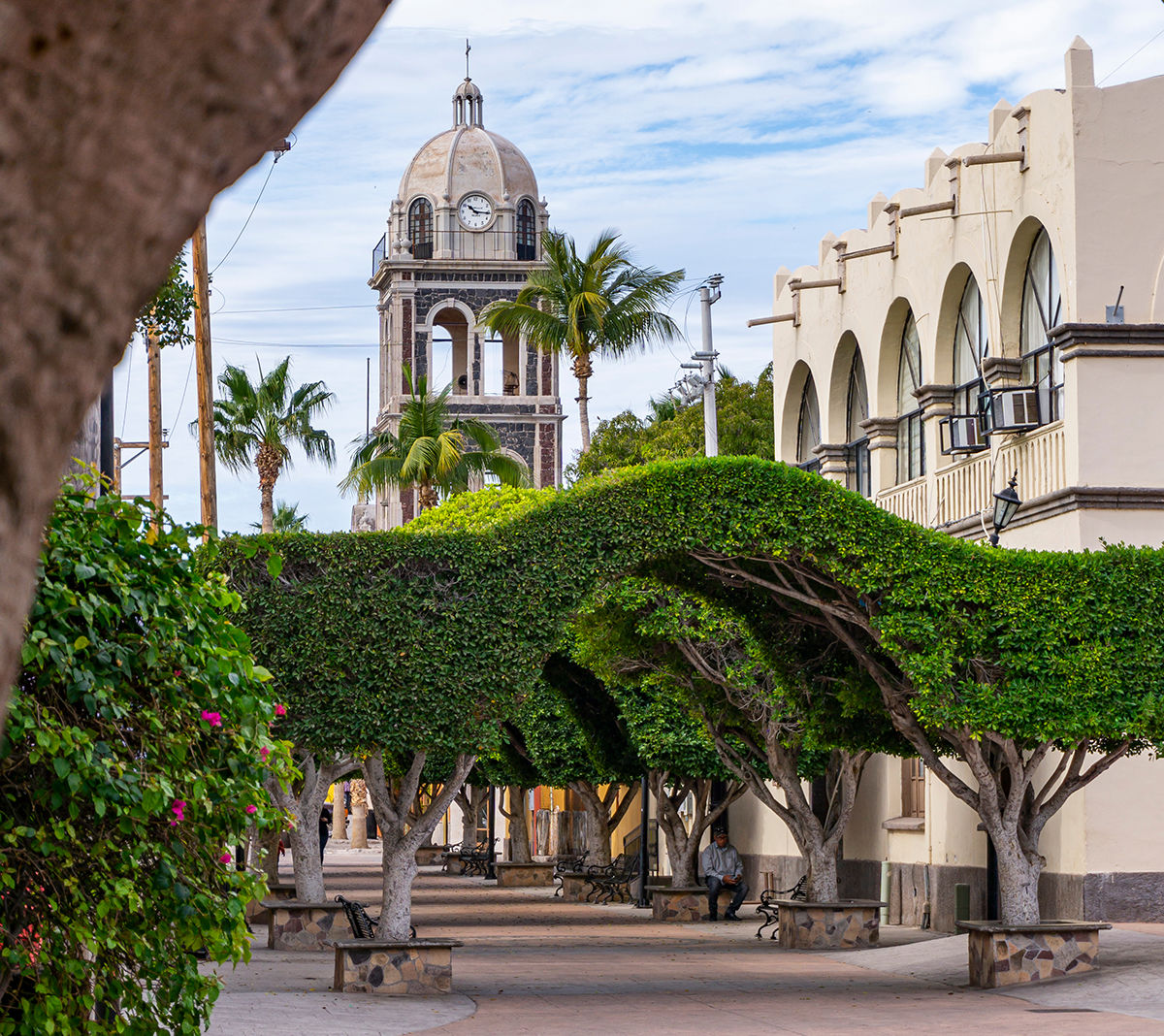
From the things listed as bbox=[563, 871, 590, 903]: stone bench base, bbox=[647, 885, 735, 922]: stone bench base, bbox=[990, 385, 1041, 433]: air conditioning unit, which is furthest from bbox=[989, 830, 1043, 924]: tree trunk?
bbox=[563, 871, 590, 903]: stone bench base

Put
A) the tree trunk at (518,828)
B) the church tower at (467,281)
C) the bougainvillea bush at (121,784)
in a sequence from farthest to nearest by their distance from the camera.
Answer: the church tower at (467,281) → the tree trunk at (518,828) → the bougainvillea bush at (121,784)

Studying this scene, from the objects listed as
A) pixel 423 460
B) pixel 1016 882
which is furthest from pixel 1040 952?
pixel 423 460

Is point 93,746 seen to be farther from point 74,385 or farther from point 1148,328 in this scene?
point 1148,328

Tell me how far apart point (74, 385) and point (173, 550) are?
646 centimetres

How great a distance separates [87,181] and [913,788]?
27.5 metres

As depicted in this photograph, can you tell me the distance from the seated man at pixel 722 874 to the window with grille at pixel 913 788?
11.7ft

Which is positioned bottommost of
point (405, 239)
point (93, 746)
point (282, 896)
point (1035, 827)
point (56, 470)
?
point (282, 896)

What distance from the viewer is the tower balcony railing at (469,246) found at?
67.1 m

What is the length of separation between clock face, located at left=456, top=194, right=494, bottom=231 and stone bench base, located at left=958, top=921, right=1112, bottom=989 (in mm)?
53039

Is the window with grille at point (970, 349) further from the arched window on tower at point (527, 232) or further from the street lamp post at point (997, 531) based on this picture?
the arched window on tower at point (527, 232)

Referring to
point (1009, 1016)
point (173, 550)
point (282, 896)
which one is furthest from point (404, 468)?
point (173, 550)

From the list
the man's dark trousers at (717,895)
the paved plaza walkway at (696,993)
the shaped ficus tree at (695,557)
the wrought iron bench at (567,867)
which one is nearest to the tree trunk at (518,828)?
the wrought iron bench at (567,867)

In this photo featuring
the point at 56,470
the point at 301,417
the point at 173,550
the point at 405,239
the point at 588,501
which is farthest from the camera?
the point at 405,239

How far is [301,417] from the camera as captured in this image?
141 ft
